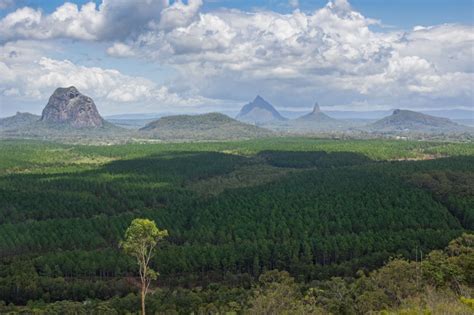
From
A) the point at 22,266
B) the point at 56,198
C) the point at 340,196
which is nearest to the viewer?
the point at 22,266

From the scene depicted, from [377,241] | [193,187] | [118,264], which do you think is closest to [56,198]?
[193,187]

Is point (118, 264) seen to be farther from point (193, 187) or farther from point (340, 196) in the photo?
point (193, 187)

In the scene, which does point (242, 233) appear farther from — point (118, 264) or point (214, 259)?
point (118, 264)

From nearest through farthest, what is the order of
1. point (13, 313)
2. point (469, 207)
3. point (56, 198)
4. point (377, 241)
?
1. point (13, 313)
2. point (377, 241)
3. point (469, 207)
4. point (56, 198)

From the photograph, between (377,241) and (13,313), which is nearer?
(13,313)

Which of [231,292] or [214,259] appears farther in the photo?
[214,259]

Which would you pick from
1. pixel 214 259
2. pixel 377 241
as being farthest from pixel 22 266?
pixel 377 241
